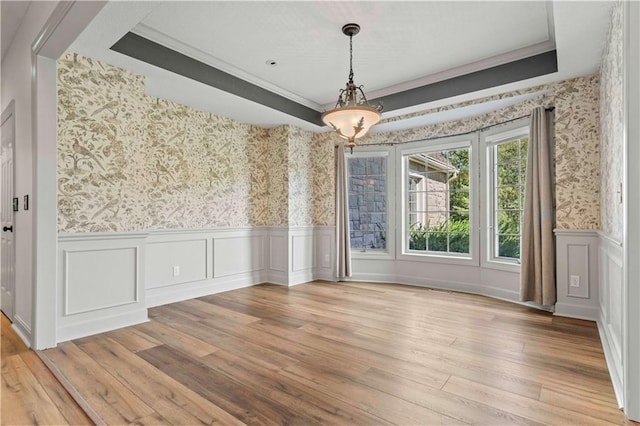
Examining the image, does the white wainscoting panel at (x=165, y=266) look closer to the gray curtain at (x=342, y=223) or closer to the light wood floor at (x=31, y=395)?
the gray curtain at (x=342, y=223)

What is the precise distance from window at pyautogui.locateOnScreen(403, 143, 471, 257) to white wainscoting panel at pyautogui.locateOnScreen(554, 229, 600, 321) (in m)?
1.28

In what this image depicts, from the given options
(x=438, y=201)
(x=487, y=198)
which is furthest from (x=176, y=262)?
(x=487, y=198)

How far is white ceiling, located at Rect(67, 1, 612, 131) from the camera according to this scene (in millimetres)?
2639

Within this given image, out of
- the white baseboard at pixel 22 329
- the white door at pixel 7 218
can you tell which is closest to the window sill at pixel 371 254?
the white baseboard at pixel 22 329

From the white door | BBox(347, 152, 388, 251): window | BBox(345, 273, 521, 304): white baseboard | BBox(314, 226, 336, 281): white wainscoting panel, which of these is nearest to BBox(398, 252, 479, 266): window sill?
BBox(345, 273, 521, 304): white baseboard

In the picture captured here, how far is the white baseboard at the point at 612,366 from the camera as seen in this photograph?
1898 mm

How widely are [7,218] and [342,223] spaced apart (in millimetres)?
3969

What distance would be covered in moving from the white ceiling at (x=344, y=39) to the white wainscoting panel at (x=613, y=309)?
5.46 ft

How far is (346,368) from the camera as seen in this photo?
2.30 m

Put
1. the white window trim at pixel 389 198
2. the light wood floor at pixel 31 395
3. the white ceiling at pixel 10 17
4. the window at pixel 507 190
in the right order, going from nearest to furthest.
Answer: the light wood floor at pixel 31 395 → the white ceiling at pixel 10 17 → the window at pixel 507 190 → the white window trim at pixel 389 198

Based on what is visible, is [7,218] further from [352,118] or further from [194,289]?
[352,118]

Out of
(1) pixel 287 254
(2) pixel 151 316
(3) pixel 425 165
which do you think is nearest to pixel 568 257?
(3) pixel 425 165

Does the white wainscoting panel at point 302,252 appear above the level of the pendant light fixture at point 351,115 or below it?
below

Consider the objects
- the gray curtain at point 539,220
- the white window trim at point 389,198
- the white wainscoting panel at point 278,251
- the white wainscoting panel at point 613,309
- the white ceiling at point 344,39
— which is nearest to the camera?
the white wainscoting panel at point 613,309
